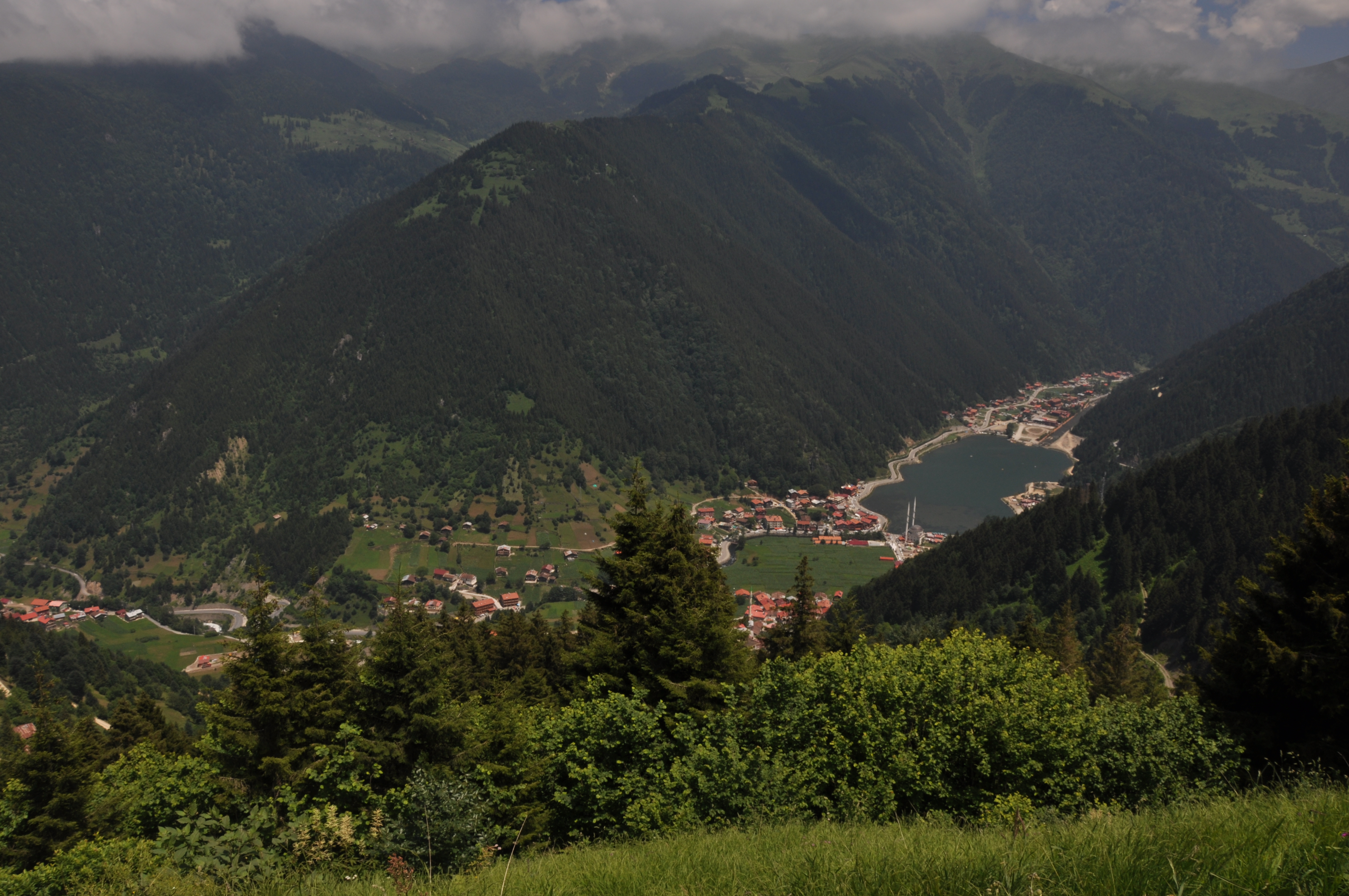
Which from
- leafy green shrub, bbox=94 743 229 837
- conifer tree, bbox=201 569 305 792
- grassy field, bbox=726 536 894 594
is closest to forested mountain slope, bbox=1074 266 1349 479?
grassy field, bbox=726 536 894 594

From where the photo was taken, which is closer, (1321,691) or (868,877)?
(868,877)

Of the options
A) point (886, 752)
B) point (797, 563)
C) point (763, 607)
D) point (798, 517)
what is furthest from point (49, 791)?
point (798, 517)

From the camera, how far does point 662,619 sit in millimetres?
23047

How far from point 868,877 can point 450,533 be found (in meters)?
159

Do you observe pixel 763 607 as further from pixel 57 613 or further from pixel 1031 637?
pixel 57 613

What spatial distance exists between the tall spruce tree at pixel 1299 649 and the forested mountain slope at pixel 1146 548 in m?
55.5

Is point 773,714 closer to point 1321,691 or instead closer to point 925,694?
point 925,694

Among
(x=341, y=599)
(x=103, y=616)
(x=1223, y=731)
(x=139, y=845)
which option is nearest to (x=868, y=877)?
(x=1223, y=731)

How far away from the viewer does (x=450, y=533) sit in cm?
15738

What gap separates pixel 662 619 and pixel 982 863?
17.0 m

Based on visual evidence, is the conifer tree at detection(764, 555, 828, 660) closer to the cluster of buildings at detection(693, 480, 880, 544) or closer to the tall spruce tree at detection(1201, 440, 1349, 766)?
the tall spruce tree at detection(1201, 440, 1349, 766)

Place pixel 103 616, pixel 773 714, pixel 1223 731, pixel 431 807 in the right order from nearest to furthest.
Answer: pixel 431 807, pixel 1223 731, pixel 773 714, pixel 103 616

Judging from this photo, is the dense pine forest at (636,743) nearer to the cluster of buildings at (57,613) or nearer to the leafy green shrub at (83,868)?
the leafy green shrub at (83,868)

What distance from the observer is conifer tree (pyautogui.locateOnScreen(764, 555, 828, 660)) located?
128 ft
